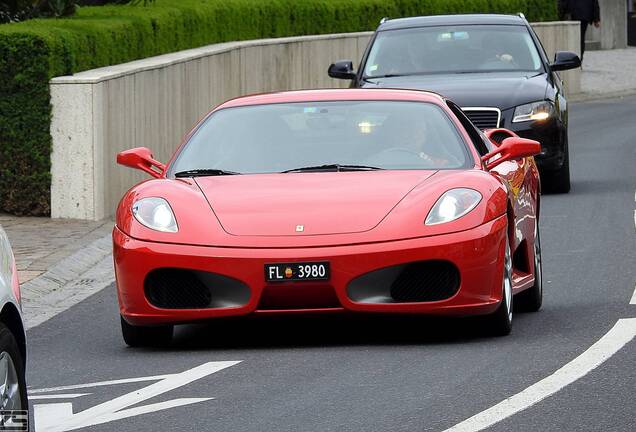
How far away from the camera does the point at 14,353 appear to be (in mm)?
6160

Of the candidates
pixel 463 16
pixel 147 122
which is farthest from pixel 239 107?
pixel 463 16

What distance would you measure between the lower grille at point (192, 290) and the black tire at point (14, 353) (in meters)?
3.06

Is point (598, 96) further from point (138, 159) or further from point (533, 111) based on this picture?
point (138, 159)

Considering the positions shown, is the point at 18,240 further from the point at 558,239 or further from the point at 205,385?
the point at 205,385

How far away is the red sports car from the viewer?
Result: 9.27 meters

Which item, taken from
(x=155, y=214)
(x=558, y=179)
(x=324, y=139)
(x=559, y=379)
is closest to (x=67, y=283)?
(x=324, y=139)

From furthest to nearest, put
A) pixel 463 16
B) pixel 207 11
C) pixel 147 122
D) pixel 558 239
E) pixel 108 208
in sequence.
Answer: pixel 207 11
pixel 463 16
pixel 147 122
pixel 108 208
pixel 558 239

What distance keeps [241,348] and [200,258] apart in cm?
58

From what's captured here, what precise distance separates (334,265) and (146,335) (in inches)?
46.7

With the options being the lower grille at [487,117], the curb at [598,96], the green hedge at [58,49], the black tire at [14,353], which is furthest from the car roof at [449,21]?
the curb at [598,96]

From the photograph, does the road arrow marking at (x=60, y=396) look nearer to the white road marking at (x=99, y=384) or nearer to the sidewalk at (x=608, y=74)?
the white road marking at (x=99, y=384)

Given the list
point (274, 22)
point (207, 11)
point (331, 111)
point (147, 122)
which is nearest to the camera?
point (331, 111)

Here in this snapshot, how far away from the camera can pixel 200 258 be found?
932 centimetres

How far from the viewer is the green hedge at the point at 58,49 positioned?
16.4m
